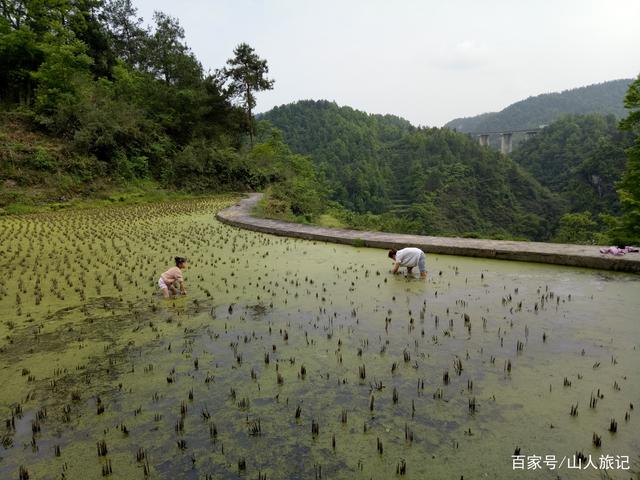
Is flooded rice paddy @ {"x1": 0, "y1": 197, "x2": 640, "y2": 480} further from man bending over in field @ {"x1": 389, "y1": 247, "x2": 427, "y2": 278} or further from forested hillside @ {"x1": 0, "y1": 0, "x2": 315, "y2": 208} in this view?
forested hillside @ {"x1": 0, "y1": 0, "x2": 315, "y2": 208}

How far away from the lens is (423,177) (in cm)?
8944

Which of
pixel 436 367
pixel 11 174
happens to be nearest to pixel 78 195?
pixel 11 174

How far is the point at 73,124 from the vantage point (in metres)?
23.4

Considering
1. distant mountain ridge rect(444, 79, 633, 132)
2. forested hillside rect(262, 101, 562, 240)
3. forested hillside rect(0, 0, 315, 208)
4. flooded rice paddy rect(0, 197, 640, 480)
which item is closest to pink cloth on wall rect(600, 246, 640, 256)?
flooded rice paddy rect(0, 197, 640, 480)

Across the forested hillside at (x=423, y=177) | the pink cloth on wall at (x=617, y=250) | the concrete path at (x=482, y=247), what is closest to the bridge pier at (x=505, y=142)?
the forested hillside at (x=423, y=177)

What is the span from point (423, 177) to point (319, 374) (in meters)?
89.6

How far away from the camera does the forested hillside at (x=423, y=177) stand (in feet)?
246

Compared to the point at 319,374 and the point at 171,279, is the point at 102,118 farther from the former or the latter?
the point at 319,374

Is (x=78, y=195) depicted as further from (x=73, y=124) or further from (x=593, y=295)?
(x=593, y=295)

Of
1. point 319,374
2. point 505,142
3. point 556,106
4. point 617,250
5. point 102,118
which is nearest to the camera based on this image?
point 319,374

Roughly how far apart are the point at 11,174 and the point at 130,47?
85.6 ft

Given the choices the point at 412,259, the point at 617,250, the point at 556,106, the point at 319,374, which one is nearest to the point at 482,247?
the point at 617,250

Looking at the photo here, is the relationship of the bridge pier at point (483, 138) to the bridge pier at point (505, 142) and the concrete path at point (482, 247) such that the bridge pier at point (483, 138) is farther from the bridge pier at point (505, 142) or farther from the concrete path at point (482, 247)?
the concrete path at point (482, 247)

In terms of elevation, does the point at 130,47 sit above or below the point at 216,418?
above
